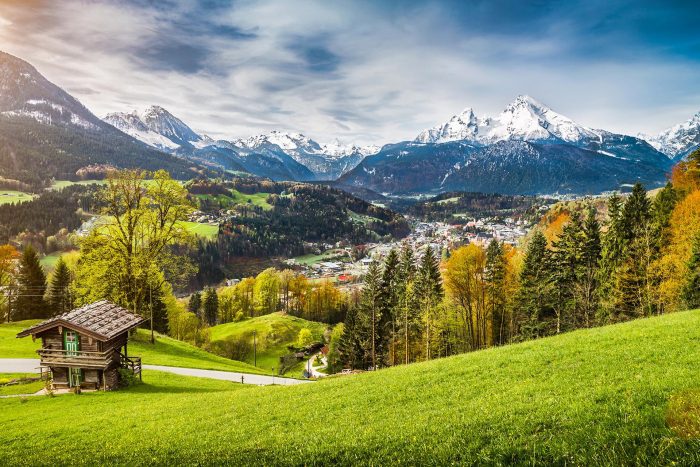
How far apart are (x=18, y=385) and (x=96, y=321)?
8.32 metres

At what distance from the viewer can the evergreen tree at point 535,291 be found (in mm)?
55531

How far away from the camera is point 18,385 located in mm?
34469

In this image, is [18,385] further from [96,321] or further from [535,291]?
[535,291]

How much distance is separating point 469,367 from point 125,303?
44990 mm

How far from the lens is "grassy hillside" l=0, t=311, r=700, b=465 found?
9.92 meters

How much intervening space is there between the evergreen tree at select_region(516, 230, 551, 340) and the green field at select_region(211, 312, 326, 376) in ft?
187

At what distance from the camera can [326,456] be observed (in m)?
11.5

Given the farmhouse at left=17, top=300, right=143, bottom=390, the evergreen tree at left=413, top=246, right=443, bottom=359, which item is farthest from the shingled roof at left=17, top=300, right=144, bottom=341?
the evergreen tree at left=413, top=246, right=443, bottom=359

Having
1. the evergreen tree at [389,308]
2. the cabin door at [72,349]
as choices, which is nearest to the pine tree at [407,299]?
the evergreen tree at [389,308]

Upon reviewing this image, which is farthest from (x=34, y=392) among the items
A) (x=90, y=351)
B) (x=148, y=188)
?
(x=148, y=188)

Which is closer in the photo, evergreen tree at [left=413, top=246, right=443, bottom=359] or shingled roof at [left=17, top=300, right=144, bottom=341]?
shingled roof at [left=17, top=300, right=144, bottom=341]

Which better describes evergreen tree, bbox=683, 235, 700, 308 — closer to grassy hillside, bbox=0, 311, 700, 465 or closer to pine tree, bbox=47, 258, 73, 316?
grassy hillside, bbox=0, 311, 700, 465

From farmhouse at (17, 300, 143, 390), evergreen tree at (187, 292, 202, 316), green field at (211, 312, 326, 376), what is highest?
farmhouse at (17, 300, 143, 390)

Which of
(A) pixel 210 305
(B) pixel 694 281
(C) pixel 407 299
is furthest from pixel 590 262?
(A) pixel 210 305
